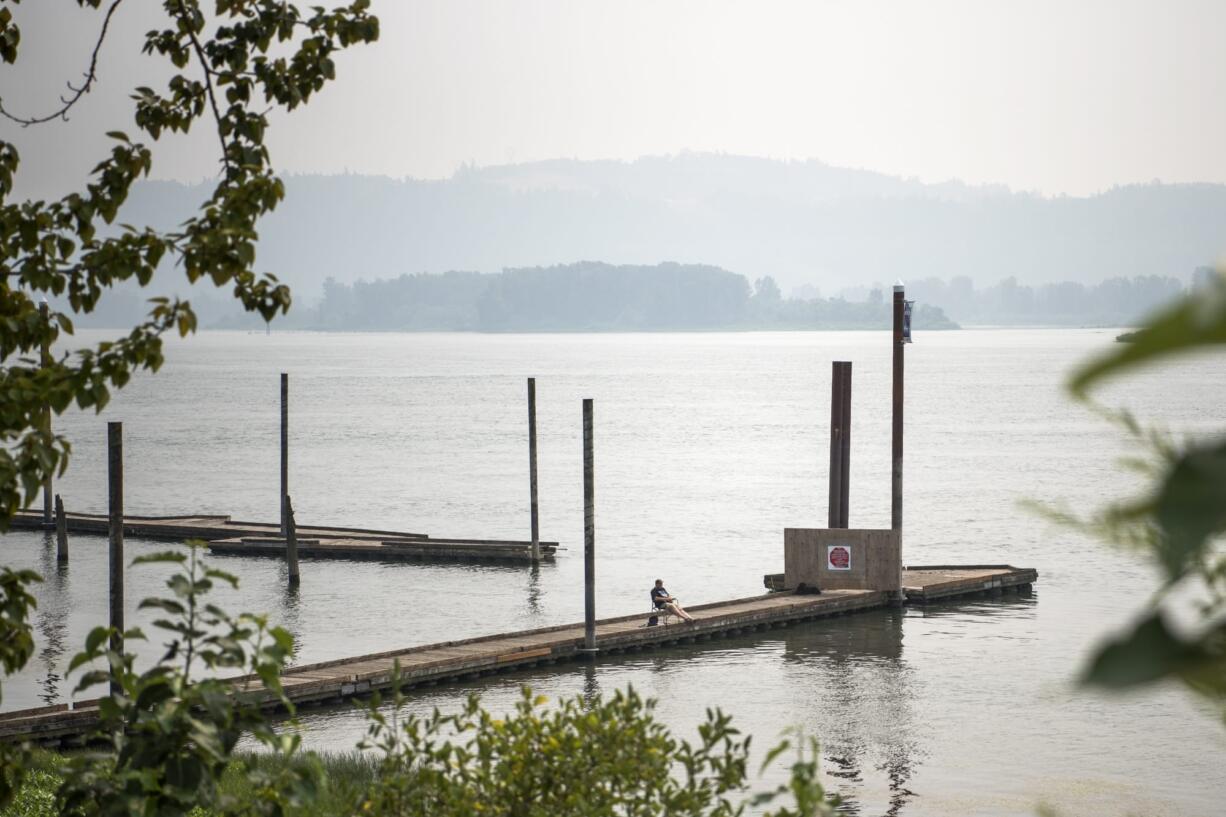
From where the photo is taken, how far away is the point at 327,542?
156 ft

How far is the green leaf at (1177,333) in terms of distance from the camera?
81cm

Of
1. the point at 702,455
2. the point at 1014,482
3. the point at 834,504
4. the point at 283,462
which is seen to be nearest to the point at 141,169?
the point at 834,504

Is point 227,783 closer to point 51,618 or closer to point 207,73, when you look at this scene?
point 207,73

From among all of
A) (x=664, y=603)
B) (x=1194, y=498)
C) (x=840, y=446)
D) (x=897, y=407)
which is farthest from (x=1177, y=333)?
(x=840, y=446)

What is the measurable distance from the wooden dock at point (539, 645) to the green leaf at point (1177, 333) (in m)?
18.1

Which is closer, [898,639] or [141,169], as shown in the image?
[141,169]

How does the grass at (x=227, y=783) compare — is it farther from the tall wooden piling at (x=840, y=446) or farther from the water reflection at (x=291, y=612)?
the tall wooden piling at (x=840, y=446)

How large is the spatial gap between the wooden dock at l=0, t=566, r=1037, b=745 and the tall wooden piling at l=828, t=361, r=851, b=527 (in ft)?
8.29

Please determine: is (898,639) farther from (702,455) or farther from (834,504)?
(702,455)

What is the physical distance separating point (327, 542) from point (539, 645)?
68.4 feet

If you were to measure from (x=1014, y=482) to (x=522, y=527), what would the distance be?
26.8 meters

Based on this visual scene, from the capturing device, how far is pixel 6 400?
5.11 metres

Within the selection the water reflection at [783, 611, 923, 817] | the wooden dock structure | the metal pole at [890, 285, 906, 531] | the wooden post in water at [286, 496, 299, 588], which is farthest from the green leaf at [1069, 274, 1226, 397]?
the wooden dock structure

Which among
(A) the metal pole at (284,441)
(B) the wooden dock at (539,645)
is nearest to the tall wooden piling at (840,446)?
(B) the wooden dock at (539,645)
